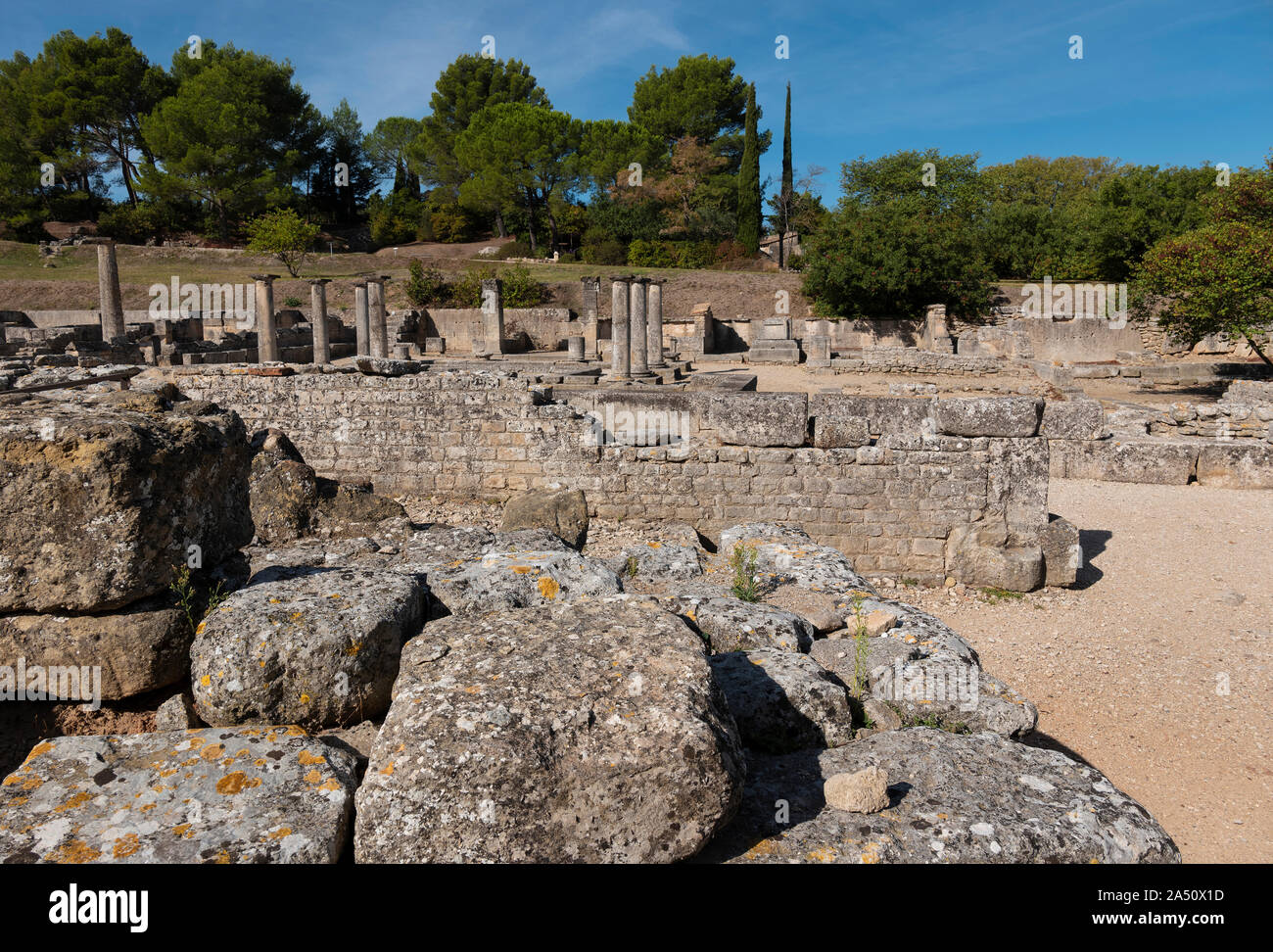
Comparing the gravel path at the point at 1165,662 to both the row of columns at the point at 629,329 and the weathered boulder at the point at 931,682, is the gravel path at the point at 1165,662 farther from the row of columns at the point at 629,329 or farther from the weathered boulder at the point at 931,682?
the row of columns at the point at 629,329

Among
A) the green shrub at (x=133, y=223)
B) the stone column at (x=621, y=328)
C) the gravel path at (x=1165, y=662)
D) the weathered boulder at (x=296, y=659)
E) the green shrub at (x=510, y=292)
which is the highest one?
the green shrub at (x=133, y=223)

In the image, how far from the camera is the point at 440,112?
5738 centimetres

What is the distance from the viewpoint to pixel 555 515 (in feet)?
23.6

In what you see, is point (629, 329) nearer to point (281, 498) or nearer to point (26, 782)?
point (281, 498)

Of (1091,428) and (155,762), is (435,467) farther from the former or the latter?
(1091,428)

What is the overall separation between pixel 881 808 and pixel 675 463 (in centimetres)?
539

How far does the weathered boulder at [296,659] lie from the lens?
286cm

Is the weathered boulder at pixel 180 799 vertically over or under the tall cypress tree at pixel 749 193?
under

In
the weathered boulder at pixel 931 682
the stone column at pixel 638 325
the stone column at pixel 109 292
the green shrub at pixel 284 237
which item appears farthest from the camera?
the green shrub at pixel 284 237

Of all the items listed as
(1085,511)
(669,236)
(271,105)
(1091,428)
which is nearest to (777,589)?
(1085,511)

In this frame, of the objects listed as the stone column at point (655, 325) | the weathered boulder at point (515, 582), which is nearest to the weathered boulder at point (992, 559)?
the weathered boulder at point (515, 582)

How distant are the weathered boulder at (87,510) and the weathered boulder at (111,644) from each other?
53mm

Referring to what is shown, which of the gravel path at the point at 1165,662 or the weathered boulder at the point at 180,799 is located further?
the gravel path at the point at 1165,662
